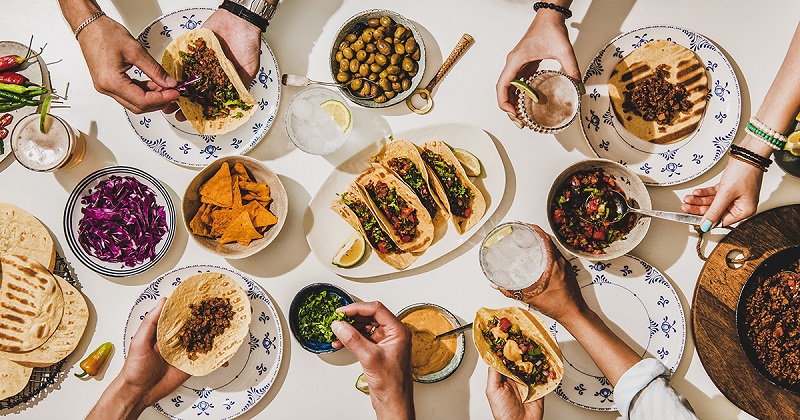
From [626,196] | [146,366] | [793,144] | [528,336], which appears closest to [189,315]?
[146,366]

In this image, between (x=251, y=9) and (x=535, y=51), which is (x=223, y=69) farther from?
(x=535, y=51)

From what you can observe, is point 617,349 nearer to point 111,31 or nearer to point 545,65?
point 545,65

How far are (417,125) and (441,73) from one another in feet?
1.04

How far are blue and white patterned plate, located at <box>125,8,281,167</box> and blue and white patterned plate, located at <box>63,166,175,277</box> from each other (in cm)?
18

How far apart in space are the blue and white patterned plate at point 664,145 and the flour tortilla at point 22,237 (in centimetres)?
308

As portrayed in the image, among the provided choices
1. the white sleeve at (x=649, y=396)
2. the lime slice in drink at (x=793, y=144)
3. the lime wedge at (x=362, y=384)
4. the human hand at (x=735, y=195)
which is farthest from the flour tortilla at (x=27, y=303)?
the lime slice in drink at (x=793, y=144)

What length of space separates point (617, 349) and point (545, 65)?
1.57m

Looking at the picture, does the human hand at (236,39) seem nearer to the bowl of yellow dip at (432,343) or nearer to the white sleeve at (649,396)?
the bowl of yellow dip at (432,343)

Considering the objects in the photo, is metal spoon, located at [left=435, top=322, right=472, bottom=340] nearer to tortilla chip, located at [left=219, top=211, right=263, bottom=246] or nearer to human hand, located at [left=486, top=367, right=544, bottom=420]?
human hand, located at [left=486, top=367, right=544, bottom=420]

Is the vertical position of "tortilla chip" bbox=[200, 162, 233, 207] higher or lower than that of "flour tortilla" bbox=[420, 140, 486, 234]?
lower

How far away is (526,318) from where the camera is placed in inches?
111

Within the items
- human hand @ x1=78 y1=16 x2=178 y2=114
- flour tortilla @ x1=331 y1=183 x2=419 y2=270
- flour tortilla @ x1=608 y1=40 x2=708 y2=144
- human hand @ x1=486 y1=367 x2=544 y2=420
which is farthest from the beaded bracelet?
human hand @ x1=78 y1=16 x2=178 y2=114

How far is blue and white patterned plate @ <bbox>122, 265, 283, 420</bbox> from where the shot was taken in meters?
2.98

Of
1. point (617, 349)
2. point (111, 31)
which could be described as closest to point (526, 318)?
point (617, 349)
